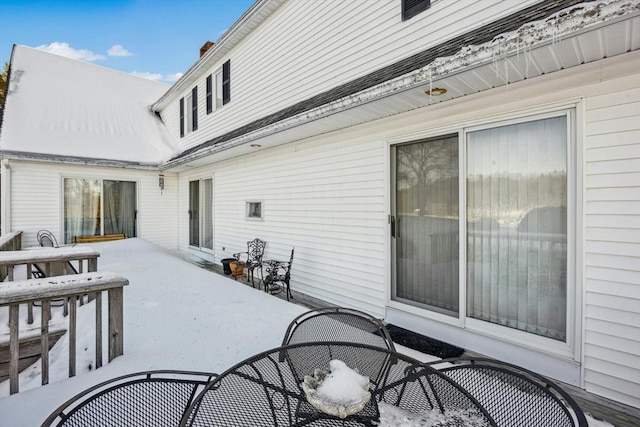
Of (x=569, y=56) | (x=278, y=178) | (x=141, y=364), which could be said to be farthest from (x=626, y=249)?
(x=278, y=178)

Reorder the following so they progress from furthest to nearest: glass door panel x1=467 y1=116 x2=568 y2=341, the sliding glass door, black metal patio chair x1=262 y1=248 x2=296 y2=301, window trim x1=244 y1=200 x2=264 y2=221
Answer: the sliding glass door
window trim x1=244 y1=200 x2=264 y2=221
black metal patio chair x1=262 y1=248 x2=296 y2=301
glass door panel x1=467 y1=116 x2=568 y2=341

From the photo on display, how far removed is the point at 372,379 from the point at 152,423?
1.21 meters

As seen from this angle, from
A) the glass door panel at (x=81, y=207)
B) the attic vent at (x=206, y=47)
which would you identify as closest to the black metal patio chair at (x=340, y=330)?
the glass door panel at (x=81, y=207)

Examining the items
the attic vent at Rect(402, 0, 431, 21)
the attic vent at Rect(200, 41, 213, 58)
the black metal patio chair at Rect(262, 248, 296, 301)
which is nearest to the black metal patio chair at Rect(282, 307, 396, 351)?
the black metal patio chair at Rect(262, 248, 296, 301)

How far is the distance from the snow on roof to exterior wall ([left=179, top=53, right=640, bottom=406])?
258 inches

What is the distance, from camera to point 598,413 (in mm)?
2395

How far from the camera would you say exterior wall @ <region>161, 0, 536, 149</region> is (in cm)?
389

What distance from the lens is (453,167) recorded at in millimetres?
3584

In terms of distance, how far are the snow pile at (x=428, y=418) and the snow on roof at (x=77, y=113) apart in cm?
993

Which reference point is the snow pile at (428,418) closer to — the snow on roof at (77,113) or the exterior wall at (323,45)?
the exterior wall at (323,45)

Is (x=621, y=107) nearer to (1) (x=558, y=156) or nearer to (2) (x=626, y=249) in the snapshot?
(1) (x=558, y=156)

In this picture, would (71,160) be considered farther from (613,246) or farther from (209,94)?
(613,246)

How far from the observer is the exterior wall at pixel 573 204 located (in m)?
2.51

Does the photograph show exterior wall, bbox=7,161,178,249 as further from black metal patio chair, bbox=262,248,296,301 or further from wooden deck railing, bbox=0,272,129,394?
wooden deck railing, bbox=0,272,129,394
